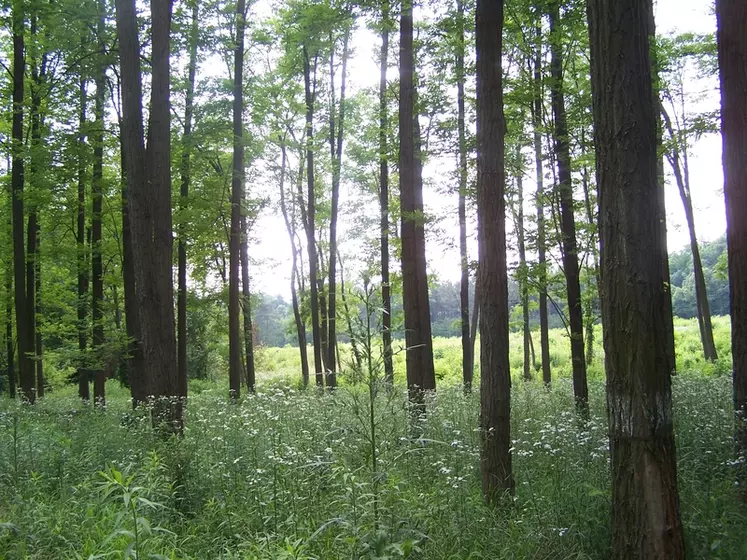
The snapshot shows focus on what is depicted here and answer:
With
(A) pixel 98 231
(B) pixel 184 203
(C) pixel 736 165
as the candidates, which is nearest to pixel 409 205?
(C) pixel 736 165

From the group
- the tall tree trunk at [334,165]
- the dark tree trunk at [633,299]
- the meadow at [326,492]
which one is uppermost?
the tall tree trunk at [334,165]

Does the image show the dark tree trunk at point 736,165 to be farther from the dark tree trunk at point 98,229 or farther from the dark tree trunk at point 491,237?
the dark tree trunk at point 98,229

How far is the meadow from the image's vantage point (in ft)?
11.7

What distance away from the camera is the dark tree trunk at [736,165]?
247 inches

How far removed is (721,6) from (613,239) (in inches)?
194

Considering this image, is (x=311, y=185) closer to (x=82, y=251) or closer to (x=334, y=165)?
(x=334, y=165)

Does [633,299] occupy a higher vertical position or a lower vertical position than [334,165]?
lower

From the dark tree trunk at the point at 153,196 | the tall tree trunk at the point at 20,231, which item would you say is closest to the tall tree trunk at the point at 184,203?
the tall tree trunk at the point at 20,231

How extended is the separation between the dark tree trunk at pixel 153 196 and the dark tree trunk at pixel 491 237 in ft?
17.8

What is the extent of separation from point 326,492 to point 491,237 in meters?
3.18

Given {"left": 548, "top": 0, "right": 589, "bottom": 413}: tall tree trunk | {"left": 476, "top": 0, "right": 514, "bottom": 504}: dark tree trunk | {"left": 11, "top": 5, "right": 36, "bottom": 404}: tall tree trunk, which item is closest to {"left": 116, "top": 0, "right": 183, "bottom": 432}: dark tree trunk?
{"left": 476, "top": 0, "right": 514, "bottom": 504}: dark tree trunk

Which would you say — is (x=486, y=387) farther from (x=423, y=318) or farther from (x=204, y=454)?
(x=423, y=318)

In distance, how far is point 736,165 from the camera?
6.29 m

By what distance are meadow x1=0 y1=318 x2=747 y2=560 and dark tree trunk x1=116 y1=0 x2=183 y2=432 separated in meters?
1.35
